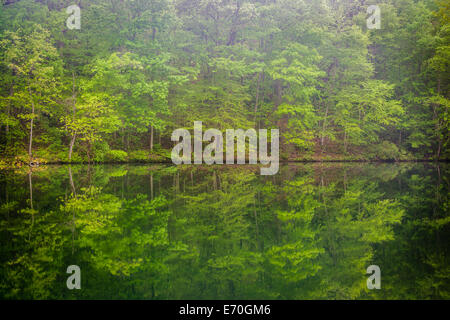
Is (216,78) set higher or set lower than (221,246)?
higher

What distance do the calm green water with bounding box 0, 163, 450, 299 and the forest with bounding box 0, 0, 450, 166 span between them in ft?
47.4

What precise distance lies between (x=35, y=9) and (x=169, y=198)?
24.2m

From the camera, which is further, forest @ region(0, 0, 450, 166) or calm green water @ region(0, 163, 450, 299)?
forest @ region(0, 0, 450, 166)

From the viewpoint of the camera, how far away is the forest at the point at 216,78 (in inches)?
852

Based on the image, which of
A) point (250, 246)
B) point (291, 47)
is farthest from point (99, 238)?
point (291, 47)

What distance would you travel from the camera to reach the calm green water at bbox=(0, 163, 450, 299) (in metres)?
3.37

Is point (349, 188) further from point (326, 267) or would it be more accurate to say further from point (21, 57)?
point (21, 57)

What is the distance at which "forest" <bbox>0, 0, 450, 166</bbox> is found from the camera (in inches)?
852

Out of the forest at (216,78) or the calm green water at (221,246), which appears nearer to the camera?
the calm green water at (221,246)

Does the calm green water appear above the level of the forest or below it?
below

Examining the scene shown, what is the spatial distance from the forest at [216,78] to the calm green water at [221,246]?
14.5 meters

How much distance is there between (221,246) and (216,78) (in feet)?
71.9

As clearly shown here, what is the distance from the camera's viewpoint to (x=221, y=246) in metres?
4.77

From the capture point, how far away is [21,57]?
20172mm
